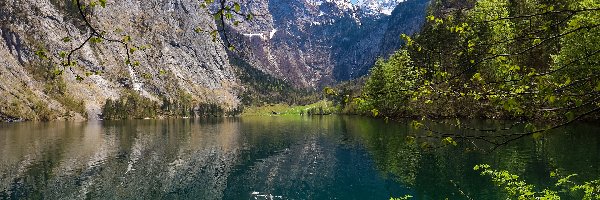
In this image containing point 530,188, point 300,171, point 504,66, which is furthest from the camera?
point 300,171

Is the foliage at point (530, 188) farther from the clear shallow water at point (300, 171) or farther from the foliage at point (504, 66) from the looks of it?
the clear shallow water at point (300, 171)

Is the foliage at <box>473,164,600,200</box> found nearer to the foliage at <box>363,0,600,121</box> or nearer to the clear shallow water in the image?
the foliage at <box>363,0,600,121</box>

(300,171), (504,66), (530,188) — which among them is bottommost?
(300,171)

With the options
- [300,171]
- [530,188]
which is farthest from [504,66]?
[300,171]

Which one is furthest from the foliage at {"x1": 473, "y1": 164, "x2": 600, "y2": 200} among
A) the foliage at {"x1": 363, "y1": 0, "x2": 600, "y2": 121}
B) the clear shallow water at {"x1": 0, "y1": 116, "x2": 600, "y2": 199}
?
the clear shallow water at {"x1": 0, "y1": 116, "x2": 600, "y2": 199}

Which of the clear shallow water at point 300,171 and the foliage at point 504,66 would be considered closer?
the foliage at point 504,66

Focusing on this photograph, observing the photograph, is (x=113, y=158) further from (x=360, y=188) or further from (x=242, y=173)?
(x=360, y=188)

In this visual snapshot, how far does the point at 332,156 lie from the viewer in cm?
6397

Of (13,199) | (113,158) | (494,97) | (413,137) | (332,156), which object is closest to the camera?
(494,97)

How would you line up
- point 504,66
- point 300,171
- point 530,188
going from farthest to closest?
1. point 300,171
2. point 530,188
3. point 504,66

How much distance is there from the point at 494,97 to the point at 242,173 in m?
50.1

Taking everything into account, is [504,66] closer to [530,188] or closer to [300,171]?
[530,188]

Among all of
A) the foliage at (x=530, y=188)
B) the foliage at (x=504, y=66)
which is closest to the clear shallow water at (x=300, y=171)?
the foliage at (x=504, y=66)

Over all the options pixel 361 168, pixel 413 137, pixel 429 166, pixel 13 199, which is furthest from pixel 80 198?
pixel 413 137
